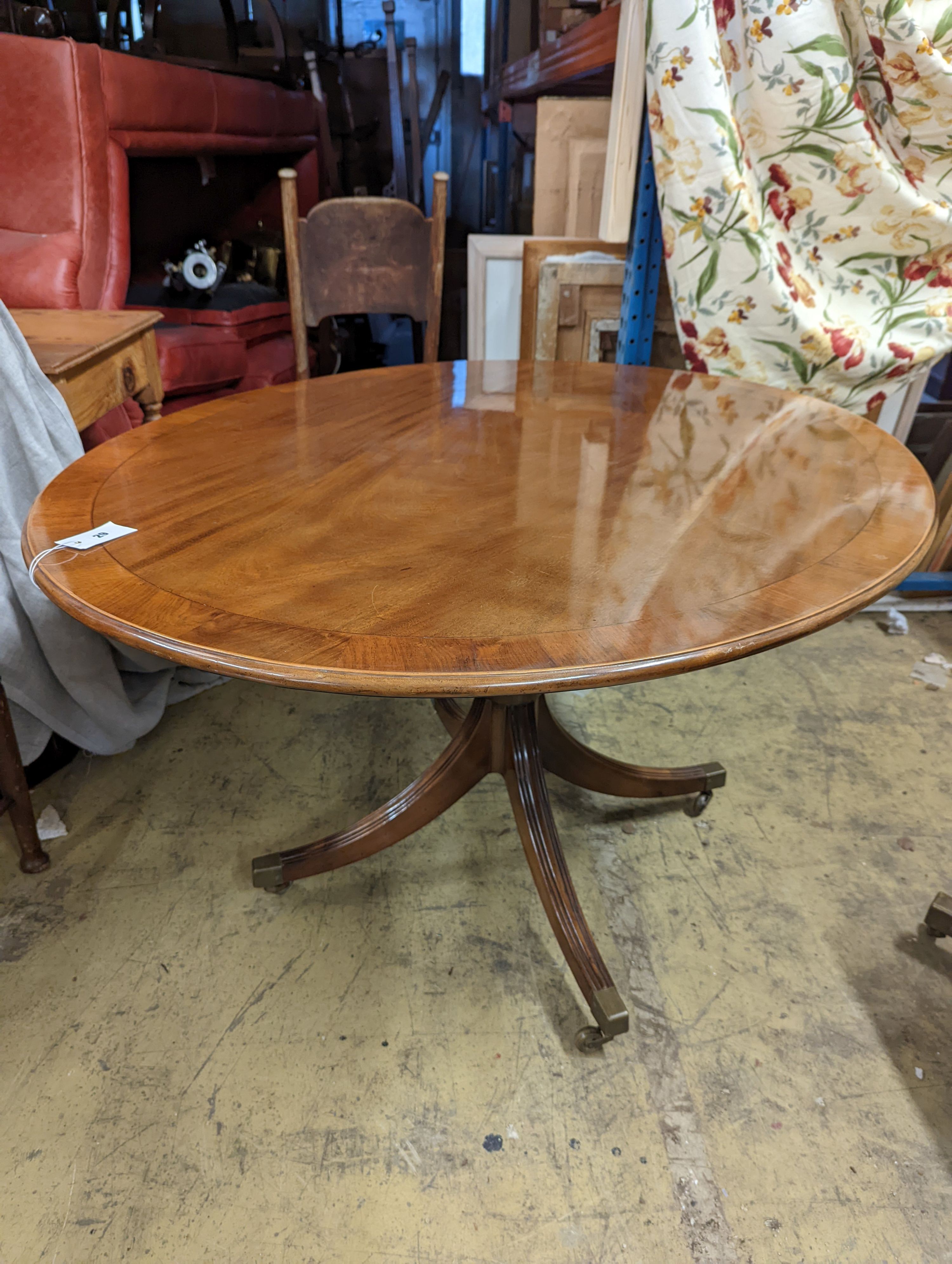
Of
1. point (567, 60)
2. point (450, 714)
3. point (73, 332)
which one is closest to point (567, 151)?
point (567, 60)

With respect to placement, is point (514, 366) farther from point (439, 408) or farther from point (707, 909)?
point (707, 909)

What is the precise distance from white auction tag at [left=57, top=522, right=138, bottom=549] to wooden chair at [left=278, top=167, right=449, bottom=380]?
1026 millimetres

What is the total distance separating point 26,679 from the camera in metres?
1.47

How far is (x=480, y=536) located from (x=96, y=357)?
3.99ft

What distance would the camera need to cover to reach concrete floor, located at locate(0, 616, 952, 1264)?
97 cm

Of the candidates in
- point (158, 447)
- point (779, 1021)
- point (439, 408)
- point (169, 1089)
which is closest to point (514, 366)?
point (439, 408)

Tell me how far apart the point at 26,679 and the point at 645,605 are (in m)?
1.25

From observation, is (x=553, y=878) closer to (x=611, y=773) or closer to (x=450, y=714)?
(x=611, y=773)

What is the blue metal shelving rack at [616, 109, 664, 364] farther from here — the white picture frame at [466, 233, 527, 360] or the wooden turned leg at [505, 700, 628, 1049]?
the wooden turned leg at [505, 700, 628, 1049]

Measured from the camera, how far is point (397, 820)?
4.50 feet

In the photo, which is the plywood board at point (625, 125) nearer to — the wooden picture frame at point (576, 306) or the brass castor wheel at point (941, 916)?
the wooden picture frame at point (576, 306)

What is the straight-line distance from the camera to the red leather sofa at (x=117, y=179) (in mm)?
2449

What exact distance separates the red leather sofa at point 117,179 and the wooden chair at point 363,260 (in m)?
0.71

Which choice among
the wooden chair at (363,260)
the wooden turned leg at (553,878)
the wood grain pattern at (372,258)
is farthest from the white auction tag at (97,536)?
the wood grain pattern at (372,258)
